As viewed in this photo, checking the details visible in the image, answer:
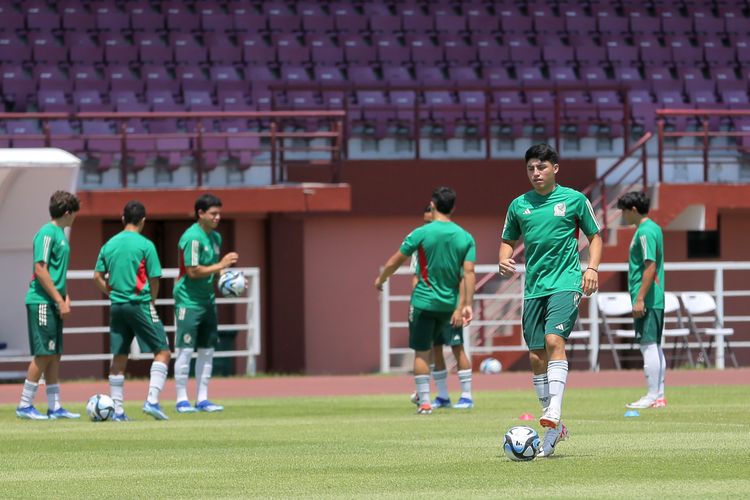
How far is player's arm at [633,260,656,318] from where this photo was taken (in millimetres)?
14539

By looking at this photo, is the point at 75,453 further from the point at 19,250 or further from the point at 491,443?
the point at 19,250

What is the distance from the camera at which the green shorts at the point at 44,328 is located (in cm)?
1408

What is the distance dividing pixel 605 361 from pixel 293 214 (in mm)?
5519

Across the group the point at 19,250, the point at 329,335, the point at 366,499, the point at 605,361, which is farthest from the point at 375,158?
the point at 366,499

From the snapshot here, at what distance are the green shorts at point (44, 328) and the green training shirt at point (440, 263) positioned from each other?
10.7 ft

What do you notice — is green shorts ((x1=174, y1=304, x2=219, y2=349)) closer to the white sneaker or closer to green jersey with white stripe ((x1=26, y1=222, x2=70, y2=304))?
green jersey with white stripe ((x1=26, y1=222, x2=70, y2=304))

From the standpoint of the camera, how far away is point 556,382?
9.83m

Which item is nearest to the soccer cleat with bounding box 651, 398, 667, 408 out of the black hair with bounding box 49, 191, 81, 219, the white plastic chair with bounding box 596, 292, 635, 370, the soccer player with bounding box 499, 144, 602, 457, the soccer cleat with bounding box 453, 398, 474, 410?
the soccer cleat with bounding box 453, 398, 474, 410

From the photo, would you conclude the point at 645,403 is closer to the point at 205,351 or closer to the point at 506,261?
the point at 205,351

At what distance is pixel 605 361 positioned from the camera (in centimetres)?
2523

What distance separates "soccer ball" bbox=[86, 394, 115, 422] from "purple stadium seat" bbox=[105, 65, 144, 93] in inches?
559

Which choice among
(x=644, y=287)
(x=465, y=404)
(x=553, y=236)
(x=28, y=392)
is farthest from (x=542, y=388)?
(x=28, y=392)

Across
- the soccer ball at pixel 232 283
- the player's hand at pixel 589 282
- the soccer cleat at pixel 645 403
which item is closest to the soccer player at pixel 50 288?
the soccer ball at pixel 232 283

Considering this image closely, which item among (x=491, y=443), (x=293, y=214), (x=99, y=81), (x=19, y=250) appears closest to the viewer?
(x=491, y=443)
